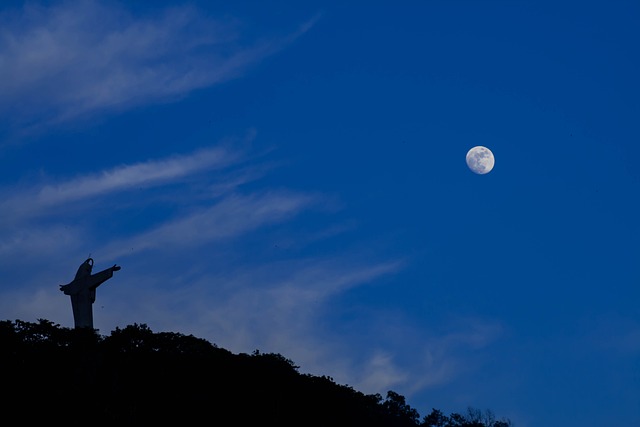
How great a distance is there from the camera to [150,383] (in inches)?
1937

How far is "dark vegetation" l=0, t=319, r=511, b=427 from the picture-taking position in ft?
133

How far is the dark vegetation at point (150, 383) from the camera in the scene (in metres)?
40.6

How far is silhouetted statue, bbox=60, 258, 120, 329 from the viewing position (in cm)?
5122

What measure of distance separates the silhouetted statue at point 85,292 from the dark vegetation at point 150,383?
183cm

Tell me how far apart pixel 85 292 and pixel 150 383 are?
7.64m

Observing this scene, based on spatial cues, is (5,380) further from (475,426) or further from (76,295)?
(475,426)

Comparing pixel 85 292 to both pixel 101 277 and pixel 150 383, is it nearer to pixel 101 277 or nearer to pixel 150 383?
pixel 101 277

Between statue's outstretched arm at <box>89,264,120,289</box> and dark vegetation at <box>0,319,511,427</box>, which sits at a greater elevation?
statue's outstretched arm at <box>89,264,120,289</box>

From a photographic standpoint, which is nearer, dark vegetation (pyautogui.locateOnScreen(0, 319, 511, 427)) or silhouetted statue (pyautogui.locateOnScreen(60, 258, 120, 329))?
dark vegetation (pyautogui.locateOnScreen(0, 319, 511, 427))

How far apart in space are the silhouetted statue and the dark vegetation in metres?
1.83

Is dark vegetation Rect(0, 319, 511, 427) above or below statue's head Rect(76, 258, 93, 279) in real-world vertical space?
below

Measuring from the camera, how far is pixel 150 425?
149 feet

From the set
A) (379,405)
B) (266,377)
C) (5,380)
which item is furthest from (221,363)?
(379,405)

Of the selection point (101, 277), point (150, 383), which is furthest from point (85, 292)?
point (150, 383)
